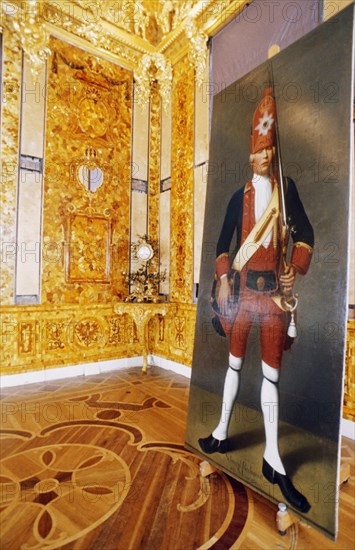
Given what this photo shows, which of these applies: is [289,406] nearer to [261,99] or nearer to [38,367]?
[261,99]

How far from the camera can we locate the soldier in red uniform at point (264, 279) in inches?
81.0

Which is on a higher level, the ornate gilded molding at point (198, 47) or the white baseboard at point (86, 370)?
the ornate gilded molding at point (198, 47)

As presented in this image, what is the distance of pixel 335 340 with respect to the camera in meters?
1.81

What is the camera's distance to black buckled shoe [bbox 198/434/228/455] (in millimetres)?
2406

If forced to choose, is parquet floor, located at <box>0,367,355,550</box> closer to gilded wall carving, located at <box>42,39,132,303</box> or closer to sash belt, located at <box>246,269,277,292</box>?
sash belt, located at <box>246,269,277,292</box>

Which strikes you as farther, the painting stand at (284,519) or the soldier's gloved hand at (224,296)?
the soldier's gloved hand at (224,296)

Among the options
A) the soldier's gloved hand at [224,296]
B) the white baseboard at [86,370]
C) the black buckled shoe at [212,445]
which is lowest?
the white baseboard at [86,370]

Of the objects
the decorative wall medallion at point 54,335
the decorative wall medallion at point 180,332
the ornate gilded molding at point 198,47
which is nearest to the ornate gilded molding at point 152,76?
the ornate gilded molding at point 198,47

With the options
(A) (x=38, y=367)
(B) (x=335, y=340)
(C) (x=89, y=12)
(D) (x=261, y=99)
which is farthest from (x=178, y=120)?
(B) (x=335, y=340)

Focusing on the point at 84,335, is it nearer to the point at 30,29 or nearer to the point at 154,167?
the point at 154,167

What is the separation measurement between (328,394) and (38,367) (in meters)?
4.50

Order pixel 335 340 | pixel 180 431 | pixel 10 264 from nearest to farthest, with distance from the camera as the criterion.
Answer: pixel 335 340, pixel 180 431, pixel 10 264

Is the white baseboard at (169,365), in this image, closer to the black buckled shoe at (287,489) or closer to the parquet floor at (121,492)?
the parquet floor at (121,492)

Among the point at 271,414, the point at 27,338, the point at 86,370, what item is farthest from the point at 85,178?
the point at 271,414
